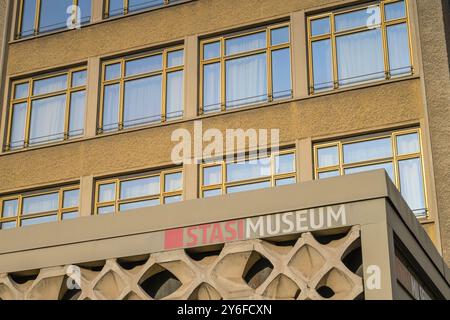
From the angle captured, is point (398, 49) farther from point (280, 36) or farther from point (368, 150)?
point (280, 36)

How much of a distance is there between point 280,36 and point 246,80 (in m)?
1.32

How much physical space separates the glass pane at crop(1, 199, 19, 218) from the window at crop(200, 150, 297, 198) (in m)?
5.30

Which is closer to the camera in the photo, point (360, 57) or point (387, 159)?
point (387, 159)

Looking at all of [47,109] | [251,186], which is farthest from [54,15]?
[251,186]

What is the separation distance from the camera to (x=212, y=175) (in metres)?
20.4

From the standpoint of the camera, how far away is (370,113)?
19141mm

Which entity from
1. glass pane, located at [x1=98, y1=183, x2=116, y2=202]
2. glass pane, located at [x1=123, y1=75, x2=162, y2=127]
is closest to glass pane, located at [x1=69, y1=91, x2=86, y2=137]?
glass pane, located at [x1=123, y1=75, x2=162, y2=127]

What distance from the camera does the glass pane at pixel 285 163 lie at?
1962 centimetres

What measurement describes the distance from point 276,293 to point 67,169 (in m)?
11.7

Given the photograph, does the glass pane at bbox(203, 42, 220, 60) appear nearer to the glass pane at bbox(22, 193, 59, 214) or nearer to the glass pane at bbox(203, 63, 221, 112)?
the glass pane at bbox(203, 63, 221, 112)

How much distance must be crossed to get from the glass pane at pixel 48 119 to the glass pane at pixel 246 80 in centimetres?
476

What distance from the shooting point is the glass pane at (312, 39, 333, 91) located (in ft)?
66.4

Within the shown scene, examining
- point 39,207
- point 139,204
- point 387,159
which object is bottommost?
point 139,204

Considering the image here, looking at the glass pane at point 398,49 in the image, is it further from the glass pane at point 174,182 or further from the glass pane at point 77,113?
the glass pane at point 77,113
